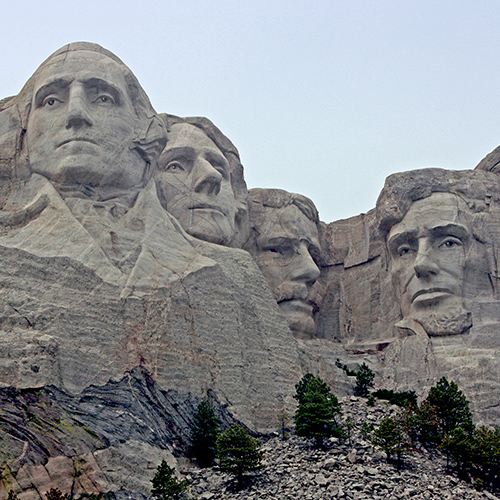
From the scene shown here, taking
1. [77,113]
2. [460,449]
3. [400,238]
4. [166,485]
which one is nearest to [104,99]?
[77,113]

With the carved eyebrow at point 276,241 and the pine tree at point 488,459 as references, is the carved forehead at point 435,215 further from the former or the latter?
the pine tree at point 488,459

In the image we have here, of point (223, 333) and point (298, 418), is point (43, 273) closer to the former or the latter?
point (223, 333)

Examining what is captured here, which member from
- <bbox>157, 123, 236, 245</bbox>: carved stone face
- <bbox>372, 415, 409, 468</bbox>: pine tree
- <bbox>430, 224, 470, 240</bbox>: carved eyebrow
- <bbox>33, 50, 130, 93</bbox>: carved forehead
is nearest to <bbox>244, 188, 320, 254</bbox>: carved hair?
<bbox>157, 123, 236, 245</bbox>: carved stone face

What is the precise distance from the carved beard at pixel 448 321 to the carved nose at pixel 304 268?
9.90ft

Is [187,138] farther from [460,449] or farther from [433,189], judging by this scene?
[460,449]

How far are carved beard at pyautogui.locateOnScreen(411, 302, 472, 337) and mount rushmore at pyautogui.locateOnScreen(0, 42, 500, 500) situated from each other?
1.3 inches

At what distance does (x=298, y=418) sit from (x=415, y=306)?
6.77m

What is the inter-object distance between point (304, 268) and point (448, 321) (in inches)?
148

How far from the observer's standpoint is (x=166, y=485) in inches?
723

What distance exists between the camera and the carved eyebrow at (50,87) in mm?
23734

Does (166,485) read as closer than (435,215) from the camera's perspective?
Yes

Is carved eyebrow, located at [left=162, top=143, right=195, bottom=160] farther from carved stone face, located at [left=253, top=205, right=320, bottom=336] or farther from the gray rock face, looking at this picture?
the gray rock face

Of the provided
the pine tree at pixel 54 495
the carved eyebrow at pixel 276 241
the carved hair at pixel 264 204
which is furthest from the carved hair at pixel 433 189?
the pine tree at pixel 54 495

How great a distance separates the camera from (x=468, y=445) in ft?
68.0
